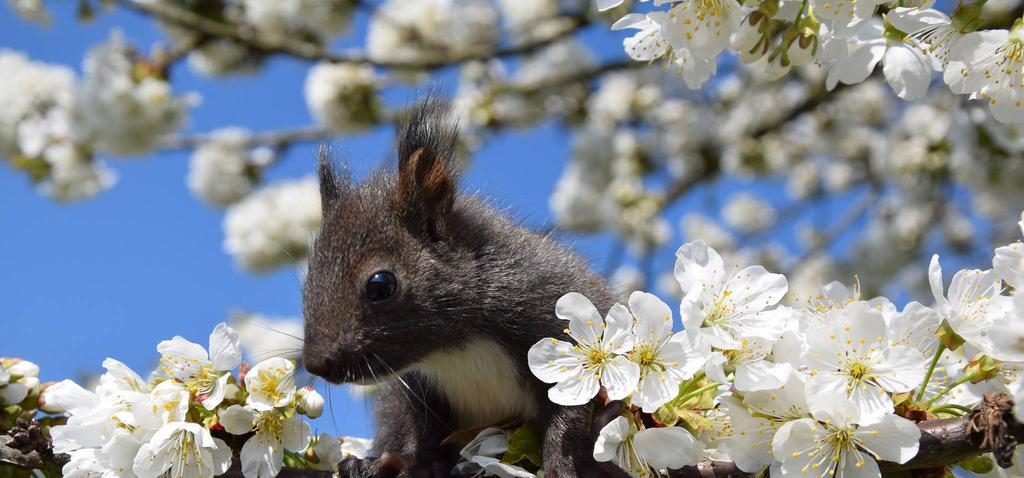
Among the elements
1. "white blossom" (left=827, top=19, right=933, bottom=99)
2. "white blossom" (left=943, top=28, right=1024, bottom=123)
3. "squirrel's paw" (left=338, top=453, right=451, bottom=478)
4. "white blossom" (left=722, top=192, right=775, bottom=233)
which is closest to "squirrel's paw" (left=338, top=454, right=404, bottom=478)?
"squirrel's paw" (left=338, top=453, right=451, bottom=478)

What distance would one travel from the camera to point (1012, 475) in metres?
1.62

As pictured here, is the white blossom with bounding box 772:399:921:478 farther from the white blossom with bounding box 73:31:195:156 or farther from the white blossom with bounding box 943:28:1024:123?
the white blossom with bounding box 73:31:195:156

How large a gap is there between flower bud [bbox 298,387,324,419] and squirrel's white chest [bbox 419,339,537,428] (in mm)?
341

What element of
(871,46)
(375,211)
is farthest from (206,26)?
(871,46)

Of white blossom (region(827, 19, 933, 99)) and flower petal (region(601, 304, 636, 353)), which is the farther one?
white blossom (region(827, 19, 933, 99))

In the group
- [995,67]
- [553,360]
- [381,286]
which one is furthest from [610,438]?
[995,67]

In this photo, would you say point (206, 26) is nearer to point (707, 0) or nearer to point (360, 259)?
point (360, 259)

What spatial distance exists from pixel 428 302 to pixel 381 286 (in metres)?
0.11

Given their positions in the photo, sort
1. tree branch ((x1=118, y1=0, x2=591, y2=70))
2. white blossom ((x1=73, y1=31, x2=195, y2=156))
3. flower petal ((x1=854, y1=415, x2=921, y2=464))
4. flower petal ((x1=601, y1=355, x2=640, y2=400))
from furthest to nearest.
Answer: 1. white blossom ((x1=73, y1=31, x2=195, y2=156))
2. tree branch ((x1=118, y1=0, x2=591, y2=70))
3. flower petal ((x1=601, y1=355, x2=640, y2=400))
4. flower petal ((x1=854, y1=415, x2=921, y2=464))

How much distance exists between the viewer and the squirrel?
201cm

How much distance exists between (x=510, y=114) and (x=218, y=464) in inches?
201

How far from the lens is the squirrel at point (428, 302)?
2.01 m

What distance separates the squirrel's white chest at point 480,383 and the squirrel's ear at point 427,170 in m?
0.31

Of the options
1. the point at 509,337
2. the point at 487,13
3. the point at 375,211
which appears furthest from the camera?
the point at 487,13
